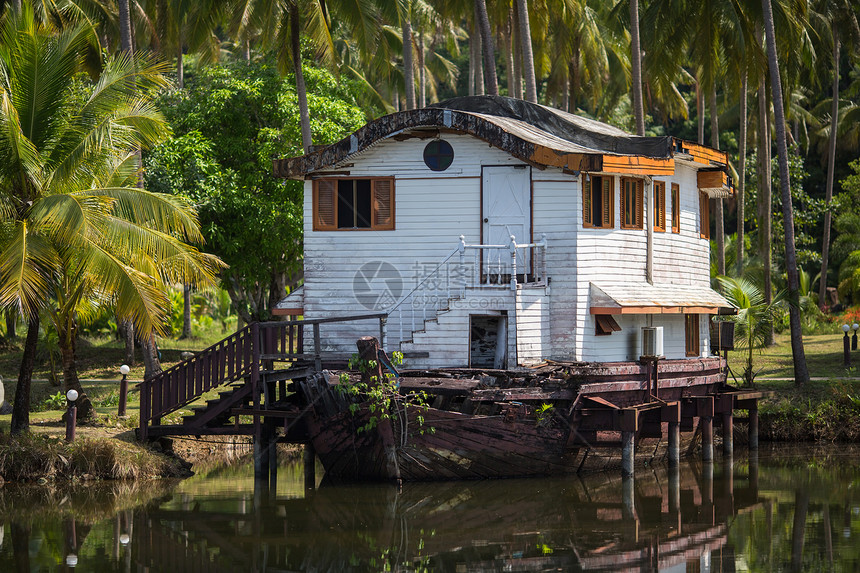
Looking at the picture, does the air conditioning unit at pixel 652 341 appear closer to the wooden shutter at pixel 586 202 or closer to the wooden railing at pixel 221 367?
the wooden shutter at pixel 586 202

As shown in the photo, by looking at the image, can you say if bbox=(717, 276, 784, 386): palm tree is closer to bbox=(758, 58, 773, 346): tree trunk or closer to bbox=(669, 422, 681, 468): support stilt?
bbox=(669, 422, 681, 468): support stilt

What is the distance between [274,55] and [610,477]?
19.5 meters

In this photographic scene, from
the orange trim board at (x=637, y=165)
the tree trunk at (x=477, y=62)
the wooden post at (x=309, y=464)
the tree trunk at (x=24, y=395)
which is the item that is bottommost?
the wooden post at (x=309, y=464)

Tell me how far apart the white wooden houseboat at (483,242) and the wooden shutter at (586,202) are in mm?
40

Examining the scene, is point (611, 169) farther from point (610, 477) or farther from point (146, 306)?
point (146, 306)

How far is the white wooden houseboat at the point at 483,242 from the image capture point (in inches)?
800

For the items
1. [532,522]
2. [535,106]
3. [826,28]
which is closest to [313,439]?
[532,522]

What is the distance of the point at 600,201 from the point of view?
21.4 metres

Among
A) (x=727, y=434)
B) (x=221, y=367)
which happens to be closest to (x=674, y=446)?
(x=727, y=434)

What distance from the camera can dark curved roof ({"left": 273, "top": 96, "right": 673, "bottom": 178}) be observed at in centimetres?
2034

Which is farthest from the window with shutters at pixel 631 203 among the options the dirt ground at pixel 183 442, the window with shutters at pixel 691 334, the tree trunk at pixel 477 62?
the tree trunk at pixel 477 62

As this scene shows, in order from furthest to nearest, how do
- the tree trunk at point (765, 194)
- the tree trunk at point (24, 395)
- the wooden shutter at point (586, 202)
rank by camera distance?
the tree trunk at point (765, 194) < the wooden shutter at point (586, 202) < the tree trunk at point (24, 395)

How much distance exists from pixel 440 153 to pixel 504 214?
179 centimetres

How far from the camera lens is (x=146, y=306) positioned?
18625mm
